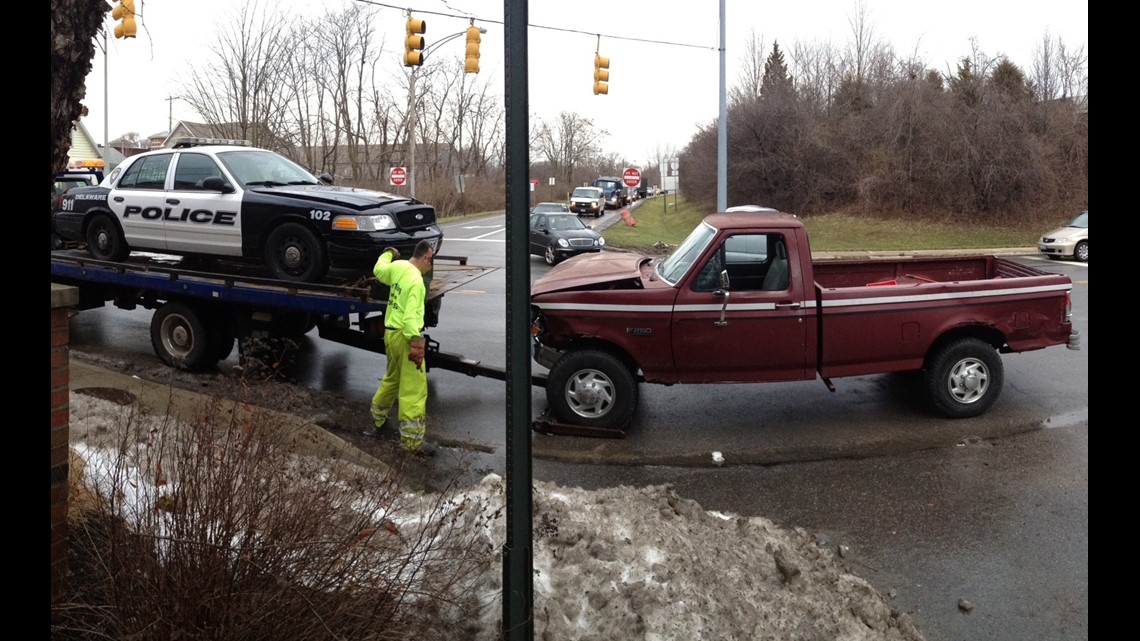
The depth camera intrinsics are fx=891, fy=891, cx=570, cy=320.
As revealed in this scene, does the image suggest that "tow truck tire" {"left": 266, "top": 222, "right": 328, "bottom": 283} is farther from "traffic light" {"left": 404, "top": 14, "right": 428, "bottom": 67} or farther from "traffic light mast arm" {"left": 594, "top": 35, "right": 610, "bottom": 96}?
"traffic light mast arm" {"left": 594, "top": 35, "right": 610, "bottom": 96}

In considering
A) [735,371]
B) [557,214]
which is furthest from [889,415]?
[557,214]

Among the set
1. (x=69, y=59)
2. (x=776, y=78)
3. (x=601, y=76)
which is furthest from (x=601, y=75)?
(x=776, y=78)

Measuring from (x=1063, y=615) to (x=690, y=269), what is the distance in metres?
4.11

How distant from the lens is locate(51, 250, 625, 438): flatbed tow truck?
8828mm

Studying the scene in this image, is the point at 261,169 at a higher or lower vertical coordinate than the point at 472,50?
lower

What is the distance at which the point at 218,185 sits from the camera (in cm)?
939

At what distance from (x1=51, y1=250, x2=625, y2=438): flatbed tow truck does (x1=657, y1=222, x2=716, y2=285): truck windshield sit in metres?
1.67

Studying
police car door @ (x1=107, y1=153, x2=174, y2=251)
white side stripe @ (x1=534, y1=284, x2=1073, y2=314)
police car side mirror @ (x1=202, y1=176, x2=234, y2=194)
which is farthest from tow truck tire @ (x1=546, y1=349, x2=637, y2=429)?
police car door @ (x1=107, y1=153, x2=174, y2=251)

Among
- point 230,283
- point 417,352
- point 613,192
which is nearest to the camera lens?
point 417,352

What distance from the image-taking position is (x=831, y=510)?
20.7 ft

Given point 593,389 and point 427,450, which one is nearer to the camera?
point 427,450

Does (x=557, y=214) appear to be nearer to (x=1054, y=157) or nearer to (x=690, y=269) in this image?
(x=690, y=269)

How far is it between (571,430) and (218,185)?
4630mm

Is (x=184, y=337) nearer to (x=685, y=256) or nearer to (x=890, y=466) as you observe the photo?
(x=685, y=256)
